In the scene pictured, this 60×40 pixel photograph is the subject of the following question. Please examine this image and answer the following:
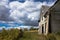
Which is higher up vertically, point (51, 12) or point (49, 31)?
point (51, 12)

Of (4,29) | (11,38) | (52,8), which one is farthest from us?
(52,8)

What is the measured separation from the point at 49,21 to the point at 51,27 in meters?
0.75

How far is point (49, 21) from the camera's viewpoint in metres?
22.4

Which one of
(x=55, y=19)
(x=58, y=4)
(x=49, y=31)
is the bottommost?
(x=49, y=31)

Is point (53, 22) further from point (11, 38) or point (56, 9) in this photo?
point (11, 38)

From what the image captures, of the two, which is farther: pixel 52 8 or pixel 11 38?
pixel 52 8

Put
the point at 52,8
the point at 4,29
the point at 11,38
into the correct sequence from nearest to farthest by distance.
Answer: the point at 11,38
the point at 4,29
the point at 52,8

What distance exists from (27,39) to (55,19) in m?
9.12

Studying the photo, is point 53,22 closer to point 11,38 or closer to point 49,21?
point 49,21

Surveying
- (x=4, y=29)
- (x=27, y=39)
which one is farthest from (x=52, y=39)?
(x=4, y=29)

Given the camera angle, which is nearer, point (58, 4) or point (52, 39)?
point (52, 39)

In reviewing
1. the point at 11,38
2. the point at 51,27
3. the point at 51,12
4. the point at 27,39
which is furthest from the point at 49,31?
the point at 11,38

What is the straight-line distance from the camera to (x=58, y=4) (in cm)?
2206

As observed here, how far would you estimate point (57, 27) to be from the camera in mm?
22141
